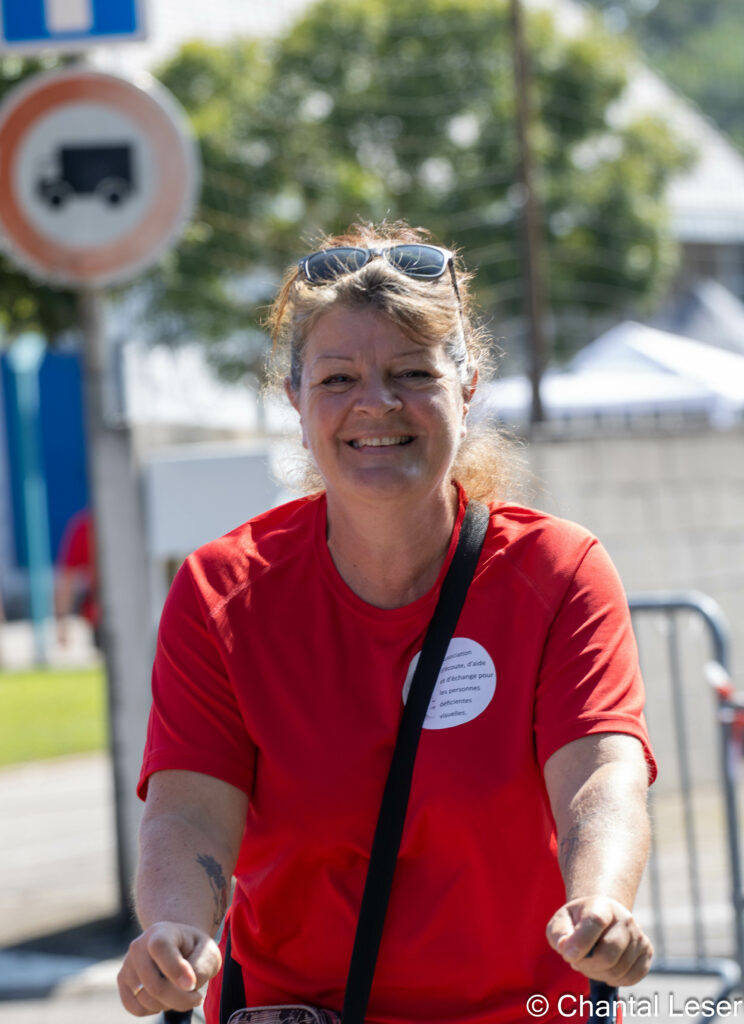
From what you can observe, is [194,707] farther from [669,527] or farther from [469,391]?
[669,527]

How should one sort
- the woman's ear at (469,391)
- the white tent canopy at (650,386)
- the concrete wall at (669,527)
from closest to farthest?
the woman's ear at (469,391)
the concrete wall at (669,527)
the white tent canopy at (650,386)

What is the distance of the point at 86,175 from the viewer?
18.5ft

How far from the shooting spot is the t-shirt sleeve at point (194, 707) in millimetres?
2328

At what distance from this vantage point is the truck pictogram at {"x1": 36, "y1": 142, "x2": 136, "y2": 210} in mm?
5637

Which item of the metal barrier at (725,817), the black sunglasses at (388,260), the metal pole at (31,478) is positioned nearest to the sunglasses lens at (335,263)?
the black sunglasses at (388,260)

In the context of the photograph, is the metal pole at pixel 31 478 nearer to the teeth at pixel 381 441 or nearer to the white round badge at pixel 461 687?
the teeth at pixel 381 441

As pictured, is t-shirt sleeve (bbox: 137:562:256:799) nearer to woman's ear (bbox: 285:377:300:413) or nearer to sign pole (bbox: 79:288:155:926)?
woman's ear (bbox: 285:377:300:413)

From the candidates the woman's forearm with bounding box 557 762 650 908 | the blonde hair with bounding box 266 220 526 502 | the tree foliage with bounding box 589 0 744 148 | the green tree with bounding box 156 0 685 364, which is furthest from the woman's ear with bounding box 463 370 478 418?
the tree foliage with bounding box 589 0 744 148

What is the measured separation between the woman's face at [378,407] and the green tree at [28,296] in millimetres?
13600

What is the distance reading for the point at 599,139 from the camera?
A: 68.6 feet

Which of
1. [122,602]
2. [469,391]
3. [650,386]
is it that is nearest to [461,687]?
[469,391]

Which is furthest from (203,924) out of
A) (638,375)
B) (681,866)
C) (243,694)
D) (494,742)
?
(638,375)

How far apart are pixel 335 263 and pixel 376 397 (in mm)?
256

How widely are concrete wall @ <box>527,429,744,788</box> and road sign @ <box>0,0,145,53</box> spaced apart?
3.13 meters
